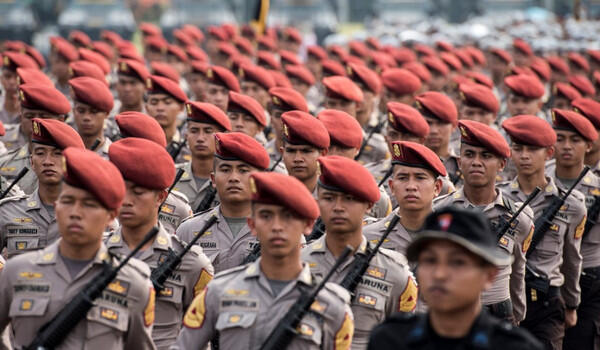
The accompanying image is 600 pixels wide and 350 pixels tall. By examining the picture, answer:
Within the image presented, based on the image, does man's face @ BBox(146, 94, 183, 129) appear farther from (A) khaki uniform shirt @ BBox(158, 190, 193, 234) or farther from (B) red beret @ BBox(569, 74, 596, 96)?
(B) red beret @ BBox(569, 74, 596, 96)

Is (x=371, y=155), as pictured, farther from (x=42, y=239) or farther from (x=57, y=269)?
(x=57, y=269)

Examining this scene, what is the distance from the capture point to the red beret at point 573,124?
10.7m

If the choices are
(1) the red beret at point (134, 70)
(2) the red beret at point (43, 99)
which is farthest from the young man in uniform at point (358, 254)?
(1) the red beret at point (134, 70)

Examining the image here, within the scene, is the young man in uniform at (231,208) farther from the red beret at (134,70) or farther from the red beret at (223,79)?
the red beret at (134,70)

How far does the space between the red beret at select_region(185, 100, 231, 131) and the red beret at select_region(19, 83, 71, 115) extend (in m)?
1.19

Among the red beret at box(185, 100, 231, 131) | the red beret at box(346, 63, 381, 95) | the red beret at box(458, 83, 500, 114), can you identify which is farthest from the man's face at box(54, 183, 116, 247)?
the red beret at box(346, 63, 381, 95)

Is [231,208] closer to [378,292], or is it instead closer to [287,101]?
[378,292]

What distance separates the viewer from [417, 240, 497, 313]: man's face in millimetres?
4379

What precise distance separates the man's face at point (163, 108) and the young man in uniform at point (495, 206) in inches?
164

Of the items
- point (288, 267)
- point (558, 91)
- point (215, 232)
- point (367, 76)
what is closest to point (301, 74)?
point (367, 76)

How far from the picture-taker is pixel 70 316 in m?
5.48

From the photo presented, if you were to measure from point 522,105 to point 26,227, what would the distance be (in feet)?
27.2

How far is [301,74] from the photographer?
16.5 meters

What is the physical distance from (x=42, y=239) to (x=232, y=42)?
15230 millimetres
